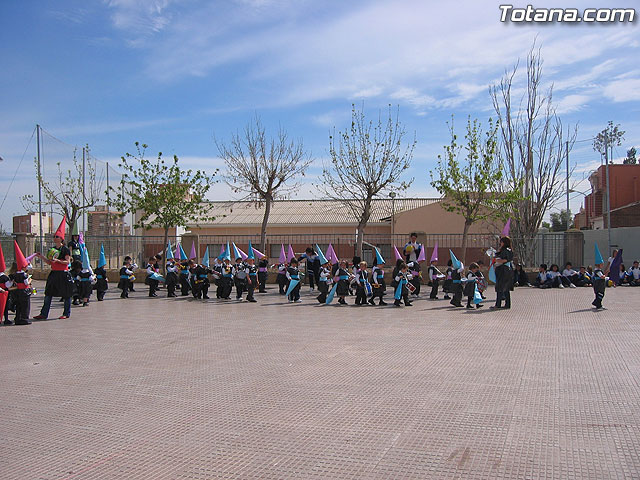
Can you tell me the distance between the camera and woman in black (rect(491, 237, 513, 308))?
1441 centimetres

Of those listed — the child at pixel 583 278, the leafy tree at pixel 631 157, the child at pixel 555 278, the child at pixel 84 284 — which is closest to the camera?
the child at pixel 84 284

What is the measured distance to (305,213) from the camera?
4112 cm

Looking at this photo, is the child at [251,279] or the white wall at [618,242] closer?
the child at [251,279]

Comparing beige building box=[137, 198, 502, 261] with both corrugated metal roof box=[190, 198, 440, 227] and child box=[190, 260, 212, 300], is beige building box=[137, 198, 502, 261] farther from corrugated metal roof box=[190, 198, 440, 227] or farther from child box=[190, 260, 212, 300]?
child box=[190, 260, 212, 300]

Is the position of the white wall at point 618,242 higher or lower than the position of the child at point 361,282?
higher

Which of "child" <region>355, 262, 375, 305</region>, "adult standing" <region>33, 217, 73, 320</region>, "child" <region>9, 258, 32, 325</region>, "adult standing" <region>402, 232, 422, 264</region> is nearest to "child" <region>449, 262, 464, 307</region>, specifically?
"child" <region>355, 262, 375, 305</region>

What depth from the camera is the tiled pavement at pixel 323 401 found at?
183 inches

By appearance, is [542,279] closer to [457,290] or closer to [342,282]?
[457,290]

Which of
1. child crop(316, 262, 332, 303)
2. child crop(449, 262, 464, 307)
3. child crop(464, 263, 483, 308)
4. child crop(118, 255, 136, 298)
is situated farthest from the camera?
child crop(118, 255, 136, 298)

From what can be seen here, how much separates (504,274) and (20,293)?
11.5m

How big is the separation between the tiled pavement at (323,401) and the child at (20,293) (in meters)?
0.70

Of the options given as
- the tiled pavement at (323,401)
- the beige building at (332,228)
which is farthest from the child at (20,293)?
the beige building at (332,228)

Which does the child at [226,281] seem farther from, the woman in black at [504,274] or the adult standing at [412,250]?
the woman in black at [504,274]

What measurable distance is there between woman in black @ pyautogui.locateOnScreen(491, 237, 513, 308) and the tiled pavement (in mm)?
2660
